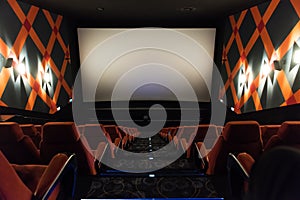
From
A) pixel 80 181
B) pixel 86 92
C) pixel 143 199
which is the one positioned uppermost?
pixel 86 92

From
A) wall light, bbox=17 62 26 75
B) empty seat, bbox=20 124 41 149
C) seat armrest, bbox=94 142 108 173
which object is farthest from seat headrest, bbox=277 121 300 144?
wall light, bbox=17 62 26 75

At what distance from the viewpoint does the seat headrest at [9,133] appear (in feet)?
6.34

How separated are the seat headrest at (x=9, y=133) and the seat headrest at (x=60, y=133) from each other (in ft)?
0.71

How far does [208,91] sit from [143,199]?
744 cm

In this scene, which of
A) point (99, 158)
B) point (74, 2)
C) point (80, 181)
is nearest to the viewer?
point (80, 181)

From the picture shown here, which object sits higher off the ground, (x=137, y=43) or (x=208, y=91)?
(x=137, y=43)

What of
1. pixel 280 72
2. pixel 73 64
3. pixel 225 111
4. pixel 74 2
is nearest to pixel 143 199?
pixel 280 72

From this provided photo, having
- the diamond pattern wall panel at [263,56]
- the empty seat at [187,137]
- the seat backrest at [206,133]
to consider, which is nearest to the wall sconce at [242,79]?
the diamond pattern wall panel at [263,56]

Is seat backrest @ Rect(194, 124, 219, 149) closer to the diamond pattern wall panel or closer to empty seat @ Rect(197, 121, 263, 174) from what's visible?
empty seat @ Rect(197, 121, 263, 174)

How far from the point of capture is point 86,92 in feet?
30.2

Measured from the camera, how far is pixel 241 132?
214 centimetres

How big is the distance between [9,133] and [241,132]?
74.5 inches

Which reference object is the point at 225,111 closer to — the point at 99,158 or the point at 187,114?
the point at 187,114

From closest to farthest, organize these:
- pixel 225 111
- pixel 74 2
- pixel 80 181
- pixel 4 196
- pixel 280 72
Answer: pixel 4 196, pixel 80 181, pixel 280 72, pixel 74 2, pixel 225 111
